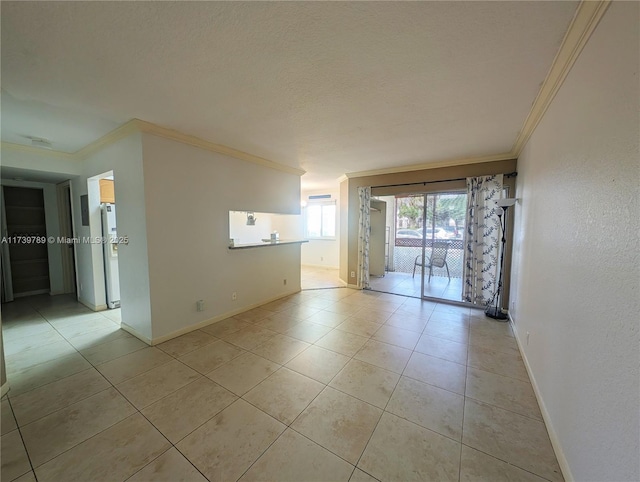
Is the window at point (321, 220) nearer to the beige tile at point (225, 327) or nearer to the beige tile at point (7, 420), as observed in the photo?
the beige tile at point (225, 327)

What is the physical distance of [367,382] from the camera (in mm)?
2146

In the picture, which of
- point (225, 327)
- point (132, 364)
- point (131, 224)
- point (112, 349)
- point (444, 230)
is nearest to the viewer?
point (132, 364)

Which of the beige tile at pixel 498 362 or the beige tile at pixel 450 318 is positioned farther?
the beige tile at pixel 450 318

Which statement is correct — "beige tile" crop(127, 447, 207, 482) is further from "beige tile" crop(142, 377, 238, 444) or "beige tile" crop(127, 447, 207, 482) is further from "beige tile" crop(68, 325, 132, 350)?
"beige tile" crop(68, 325, 132, 350)

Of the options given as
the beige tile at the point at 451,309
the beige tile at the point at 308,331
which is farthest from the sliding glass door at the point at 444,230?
the beige tile at the point at 308,331

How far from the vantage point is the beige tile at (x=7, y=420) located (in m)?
1.65

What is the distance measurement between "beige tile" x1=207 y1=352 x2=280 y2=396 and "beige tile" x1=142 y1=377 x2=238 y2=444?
72mm

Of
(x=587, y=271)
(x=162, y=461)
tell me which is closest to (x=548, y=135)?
(x=587, y=271)

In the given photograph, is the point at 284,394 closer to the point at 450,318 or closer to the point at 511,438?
the point at 511,438

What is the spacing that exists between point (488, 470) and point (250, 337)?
2.43 meters

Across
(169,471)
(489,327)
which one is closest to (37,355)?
(169,471)

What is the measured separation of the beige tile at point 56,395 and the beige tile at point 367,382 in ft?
6.81

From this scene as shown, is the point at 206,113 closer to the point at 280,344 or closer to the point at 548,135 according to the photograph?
the point at 280,344

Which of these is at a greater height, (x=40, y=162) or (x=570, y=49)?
(x=570, y=49)
